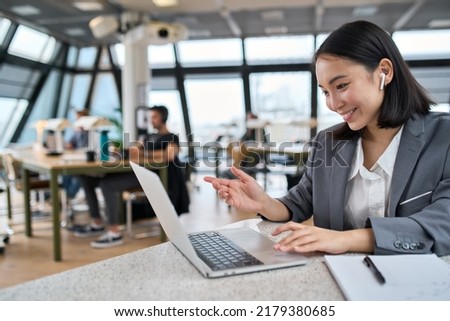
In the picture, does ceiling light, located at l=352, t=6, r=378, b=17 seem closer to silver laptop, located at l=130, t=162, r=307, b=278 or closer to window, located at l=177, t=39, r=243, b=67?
window, located at l=177, t=39, r=243, b=67

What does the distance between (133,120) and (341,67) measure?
6.06 meters

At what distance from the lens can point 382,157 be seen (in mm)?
1073

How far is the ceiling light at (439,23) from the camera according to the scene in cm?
720

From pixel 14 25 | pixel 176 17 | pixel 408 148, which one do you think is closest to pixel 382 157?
pixel 408 148

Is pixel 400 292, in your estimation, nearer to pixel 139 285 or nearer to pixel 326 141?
pixel 139 285

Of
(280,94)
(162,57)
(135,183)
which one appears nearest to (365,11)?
(280,94)

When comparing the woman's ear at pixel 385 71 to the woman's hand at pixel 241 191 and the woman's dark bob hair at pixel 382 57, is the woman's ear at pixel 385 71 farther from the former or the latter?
the woman's hand at pixel 241 191

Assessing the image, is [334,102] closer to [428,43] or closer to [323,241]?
[323,241]

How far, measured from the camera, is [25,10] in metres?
6.12

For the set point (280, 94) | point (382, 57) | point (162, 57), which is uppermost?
point (162, 57)

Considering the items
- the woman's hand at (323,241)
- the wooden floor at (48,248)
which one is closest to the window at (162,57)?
the wooden floor at (48,248)

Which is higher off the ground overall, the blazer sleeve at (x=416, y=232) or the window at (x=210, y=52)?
the window at (x=210, y=52)

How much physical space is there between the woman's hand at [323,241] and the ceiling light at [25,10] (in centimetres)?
650

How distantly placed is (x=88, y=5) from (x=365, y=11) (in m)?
4.53
